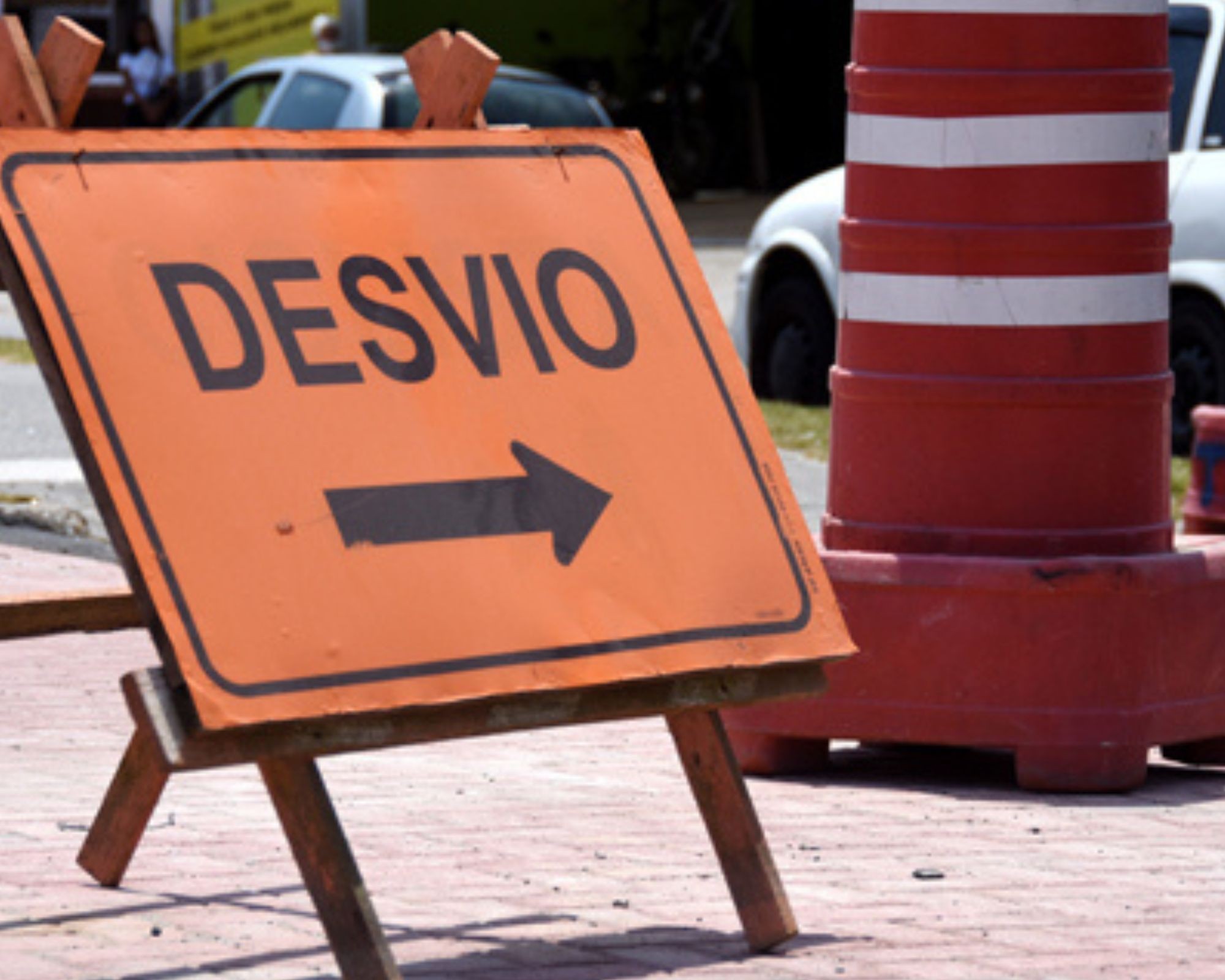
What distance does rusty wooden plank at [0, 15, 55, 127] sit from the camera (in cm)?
440

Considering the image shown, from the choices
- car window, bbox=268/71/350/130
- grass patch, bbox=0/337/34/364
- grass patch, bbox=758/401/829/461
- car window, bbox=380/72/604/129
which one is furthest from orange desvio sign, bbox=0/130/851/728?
car window, bbox=268/71/350/130

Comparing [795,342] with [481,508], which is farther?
[795,342]

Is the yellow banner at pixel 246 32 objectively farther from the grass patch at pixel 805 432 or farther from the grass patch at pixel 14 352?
the grass patch at pixel 805 432

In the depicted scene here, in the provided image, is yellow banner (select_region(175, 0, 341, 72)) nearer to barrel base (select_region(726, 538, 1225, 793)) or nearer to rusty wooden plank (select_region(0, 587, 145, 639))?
barrel base (select_region(726, 538, 1225, 793))

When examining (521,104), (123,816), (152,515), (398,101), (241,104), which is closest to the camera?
(152,515)

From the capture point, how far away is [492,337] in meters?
4.60

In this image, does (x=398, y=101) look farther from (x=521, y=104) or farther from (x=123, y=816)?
(x=123, y=816)

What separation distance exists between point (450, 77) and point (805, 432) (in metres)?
7.37

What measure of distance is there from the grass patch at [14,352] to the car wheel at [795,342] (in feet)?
11.5

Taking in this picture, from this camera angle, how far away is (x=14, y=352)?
593 inches

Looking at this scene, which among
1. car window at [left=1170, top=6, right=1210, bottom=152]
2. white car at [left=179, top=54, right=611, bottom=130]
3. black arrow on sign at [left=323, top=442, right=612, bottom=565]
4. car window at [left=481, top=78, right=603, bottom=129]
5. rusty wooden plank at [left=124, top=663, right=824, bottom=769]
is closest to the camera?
rusty wooden plank at [left=124, top=663, right=824, bottom=769]

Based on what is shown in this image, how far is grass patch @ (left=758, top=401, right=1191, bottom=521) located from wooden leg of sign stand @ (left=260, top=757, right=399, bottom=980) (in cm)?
681

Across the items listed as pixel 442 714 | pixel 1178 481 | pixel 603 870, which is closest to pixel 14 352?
pixel 1178 481

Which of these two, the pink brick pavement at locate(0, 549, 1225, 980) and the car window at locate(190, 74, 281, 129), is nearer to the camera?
the pink brick pavement at locate(0, 549, 1225, 980)
